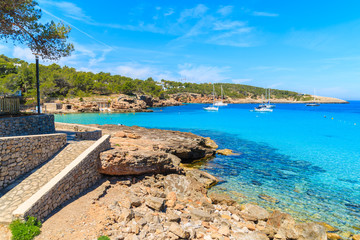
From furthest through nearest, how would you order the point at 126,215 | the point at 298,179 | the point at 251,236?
the point at 298,179 < the point at 251,236 < the point at 126,215

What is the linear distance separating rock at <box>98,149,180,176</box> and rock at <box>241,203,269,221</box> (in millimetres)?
5901

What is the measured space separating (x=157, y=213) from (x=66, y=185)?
14.4 ft

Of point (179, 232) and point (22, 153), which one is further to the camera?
point (22, 153)

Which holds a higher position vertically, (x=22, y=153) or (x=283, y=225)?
(x=22, y=153)

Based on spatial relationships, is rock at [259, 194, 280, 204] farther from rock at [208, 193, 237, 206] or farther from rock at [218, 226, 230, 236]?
rock at [218, 226, 230, 236]

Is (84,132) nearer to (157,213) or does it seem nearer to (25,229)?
(157,213)

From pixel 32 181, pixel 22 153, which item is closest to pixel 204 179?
pixel 32 181

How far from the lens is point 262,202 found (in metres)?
12.8

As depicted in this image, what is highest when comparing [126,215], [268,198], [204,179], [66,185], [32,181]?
[32,181]

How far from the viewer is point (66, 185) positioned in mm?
9359

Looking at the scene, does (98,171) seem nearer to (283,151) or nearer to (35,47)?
(35,47)

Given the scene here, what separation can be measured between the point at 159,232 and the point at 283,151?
74.5ft

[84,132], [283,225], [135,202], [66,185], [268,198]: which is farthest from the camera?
[84,132]

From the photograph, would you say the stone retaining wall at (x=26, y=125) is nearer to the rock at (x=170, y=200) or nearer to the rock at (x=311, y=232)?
the rock at (x=170, y=200)
